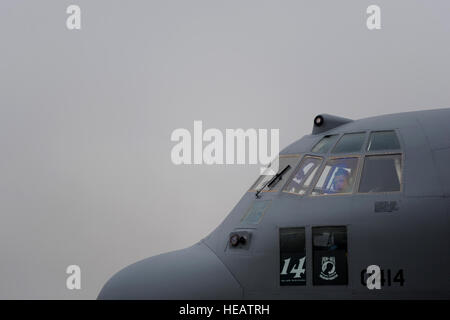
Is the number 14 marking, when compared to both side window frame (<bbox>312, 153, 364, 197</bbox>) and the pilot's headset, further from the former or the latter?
the pilot's headset

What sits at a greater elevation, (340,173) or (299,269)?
(340,173)

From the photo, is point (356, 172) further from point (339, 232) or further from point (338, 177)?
point (339, 232)

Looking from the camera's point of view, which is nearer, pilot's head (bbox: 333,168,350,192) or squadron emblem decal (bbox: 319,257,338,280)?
squadron emblem decal (bbox: 319,257,338,280)

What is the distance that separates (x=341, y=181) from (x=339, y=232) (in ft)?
3.39

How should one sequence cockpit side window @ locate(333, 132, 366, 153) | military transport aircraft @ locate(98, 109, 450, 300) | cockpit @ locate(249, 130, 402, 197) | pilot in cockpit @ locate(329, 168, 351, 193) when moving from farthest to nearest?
1. cockpit side window @ locate(333, 132, 366, 153)
2. pilot in cockpit @ locate(329, 168, 351, 193)
3. cockpit @ locate(249, 130, 402, 197)
4. military transport aircraft @ locate(98, 109, 450, 300)

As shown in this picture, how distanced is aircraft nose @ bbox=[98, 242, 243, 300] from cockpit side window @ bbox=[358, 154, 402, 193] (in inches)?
112

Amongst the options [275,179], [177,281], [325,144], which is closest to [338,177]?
[325,144]

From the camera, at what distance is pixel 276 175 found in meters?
11.6

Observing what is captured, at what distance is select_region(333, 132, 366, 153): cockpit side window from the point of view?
1103cm

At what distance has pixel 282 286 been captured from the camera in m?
10.2

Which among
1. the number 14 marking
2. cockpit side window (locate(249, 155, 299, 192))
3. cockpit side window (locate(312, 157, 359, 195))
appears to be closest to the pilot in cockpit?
cockpit side window (locate(312, 157, 359, 195))

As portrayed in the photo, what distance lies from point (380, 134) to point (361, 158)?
0.68 m
